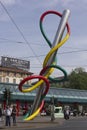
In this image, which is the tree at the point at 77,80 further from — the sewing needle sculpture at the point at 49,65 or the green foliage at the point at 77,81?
the sewing needle sculpture at the point at 49,65

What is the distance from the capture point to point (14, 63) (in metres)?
135

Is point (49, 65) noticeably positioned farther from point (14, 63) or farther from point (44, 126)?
point (14, 63)

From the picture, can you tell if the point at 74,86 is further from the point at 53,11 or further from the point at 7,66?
the point at 53,11

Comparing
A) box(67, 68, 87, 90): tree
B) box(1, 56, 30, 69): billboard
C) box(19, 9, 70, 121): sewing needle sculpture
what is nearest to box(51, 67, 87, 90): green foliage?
box(67, 68, 87, 90): tree

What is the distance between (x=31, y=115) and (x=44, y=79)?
3.86 meters

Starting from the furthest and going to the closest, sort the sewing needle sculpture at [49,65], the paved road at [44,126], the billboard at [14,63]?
the billboard at [14,63]
the sewing needle sculpture at [49,65]
the paved road at [44,126]

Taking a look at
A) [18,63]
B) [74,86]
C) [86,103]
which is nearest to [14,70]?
[18,63]

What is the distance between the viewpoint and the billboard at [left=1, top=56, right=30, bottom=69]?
430 feet

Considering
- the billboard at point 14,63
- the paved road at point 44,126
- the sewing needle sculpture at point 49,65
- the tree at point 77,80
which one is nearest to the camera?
the paved road at point 44,126

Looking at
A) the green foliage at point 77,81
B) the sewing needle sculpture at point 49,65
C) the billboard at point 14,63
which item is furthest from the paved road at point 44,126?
the green foliage at point 77,81

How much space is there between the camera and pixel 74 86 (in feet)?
447

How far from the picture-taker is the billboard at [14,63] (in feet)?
430

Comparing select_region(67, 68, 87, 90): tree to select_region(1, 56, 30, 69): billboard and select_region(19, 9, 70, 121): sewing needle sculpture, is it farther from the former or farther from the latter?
select_region(19, 9, 70, 121): sewing needle sculpture

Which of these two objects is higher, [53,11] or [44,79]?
[53,11]
